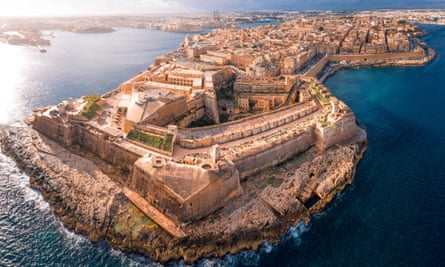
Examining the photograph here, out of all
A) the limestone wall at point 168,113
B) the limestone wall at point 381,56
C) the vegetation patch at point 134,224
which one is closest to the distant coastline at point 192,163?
the vegetation patch at point 134,224

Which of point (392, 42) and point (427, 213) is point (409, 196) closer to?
point (427, 213)

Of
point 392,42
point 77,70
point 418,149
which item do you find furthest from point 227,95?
point 392,42

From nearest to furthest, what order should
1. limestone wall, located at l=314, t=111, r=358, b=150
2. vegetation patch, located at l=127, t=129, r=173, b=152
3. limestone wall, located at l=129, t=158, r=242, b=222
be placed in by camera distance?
1. limestone wall, located at l=129, t=158, r=242, b=222
2. vegetation patch, located at l=127, t=129, r=173, b=152
3. limestone wall, located at l=314, t=111, r=358, b=150

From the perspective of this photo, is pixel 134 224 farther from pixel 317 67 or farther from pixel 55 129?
pixel 317 67

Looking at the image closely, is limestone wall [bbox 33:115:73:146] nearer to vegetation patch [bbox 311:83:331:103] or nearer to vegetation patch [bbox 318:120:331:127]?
vegetation patch [bbox 318:120:331:127]

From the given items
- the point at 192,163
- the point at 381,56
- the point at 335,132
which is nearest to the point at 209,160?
the point at 192,163

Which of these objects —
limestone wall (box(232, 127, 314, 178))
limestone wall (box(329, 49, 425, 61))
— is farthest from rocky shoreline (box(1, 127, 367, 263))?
limestone wall (box(329, 49, 425, 61))
